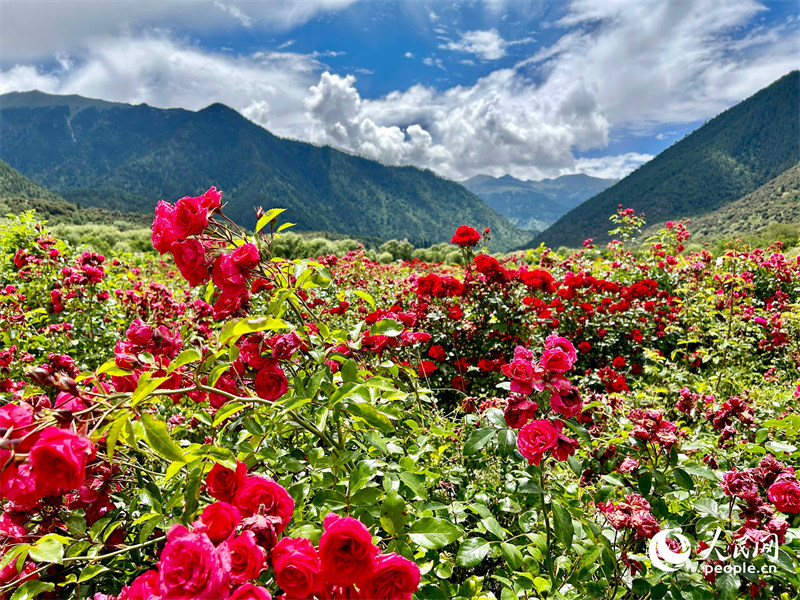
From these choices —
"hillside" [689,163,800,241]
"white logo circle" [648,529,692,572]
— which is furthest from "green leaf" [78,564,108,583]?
"hillside" [689,163,800,241]

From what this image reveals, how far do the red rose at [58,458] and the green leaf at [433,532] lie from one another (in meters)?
0.79

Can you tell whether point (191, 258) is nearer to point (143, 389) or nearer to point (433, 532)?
point (143, 389)

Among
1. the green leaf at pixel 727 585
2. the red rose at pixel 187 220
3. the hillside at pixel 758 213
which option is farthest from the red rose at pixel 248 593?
the hillside at pixel 758 213

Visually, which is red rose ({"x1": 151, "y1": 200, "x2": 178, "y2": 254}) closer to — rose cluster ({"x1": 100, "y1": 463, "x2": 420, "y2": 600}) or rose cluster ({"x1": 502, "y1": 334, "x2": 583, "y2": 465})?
rose cluster ({"x1": 100, "y1": 463, "x2": 420, "y2": 600})

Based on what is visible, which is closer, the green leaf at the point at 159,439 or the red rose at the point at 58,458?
the red rose at the point at 58,458

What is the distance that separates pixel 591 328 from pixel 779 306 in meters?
2.40

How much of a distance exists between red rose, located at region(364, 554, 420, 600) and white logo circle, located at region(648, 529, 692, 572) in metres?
0.97

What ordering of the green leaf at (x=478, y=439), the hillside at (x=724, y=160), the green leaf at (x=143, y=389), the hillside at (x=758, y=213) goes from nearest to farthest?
1. the green leaf at (x=143, y=389)
2. the green leaf at (x=478, y=439)
3. the hillside at (x=758, y=213)
4. the hillside at (x=724, y=160)

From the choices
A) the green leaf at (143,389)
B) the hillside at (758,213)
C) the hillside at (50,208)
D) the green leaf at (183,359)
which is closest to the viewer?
the green leaf at (143,389)

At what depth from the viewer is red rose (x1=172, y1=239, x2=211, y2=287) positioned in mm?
1417

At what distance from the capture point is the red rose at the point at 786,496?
1307mm

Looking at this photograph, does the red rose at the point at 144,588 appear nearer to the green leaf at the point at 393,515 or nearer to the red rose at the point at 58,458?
the red rose at the point at 58,458

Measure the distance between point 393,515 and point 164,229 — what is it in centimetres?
124

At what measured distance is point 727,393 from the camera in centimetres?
393
